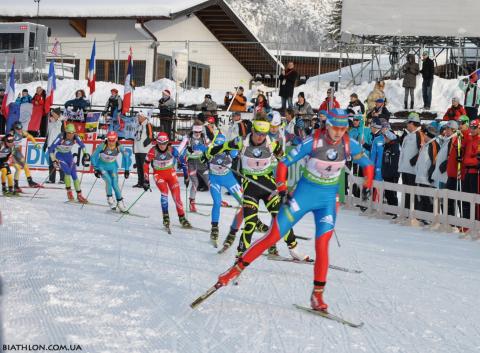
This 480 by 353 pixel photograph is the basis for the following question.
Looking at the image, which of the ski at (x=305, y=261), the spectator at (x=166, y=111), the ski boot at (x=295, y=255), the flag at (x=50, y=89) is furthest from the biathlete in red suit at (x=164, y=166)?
the flag at (x=50, y=89)

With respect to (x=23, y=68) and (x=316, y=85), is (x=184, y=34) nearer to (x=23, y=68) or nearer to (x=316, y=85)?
(x=23, y=68)

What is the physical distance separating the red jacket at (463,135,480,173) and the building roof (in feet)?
63.7

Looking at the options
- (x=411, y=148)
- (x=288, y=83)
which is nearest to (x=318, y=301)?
(x=411, y=148)

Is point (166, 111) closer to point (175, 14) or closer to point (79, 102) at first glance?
point (79, 102)

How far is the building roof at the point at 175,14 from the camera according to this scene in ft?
113

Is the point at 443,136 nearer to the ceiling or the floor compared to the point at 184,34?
nearer to the floor

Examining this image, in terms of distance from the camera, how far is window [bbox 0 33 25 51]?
117 ft

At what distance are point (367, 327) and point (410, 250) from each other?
5.08m

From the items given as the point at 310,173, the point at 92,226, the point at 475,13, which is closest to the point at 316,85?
the point at 475,13

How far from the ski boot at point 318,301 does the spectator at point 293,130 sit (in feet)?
36.4

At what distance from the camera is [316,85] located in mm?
28719

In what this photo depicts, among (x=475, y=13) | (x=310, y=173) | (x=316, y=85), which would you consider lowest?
(x=310, y=173)

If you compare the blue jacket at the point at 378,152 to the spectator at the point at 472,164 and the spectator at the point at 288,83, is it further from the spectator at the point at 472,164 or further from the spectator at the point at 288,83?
the spectator at the point at 288,83

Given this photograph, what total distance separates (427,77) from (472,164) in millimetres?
9649
